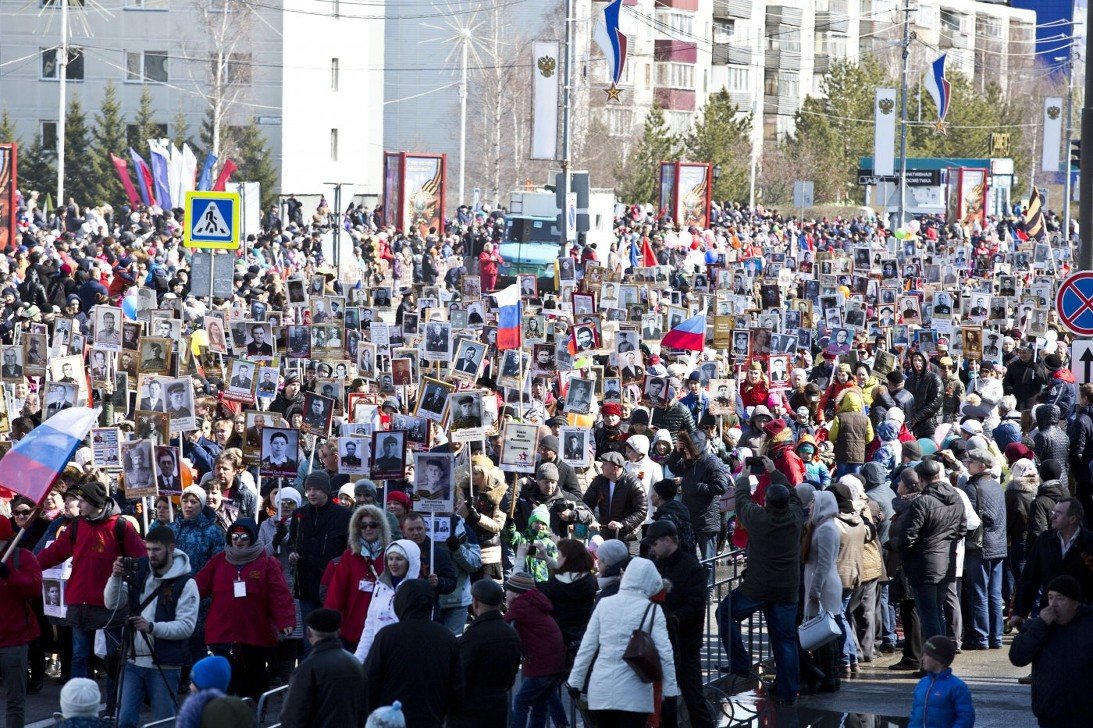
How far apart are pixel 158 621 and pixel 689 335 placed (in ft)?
38.1

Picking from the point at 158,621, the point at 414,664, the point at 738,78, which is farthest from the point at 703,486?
the point at 738,78

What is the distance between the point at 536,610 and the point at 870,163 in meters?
71.4

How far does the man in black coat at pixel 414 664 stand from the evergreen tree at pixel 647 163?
6049cm

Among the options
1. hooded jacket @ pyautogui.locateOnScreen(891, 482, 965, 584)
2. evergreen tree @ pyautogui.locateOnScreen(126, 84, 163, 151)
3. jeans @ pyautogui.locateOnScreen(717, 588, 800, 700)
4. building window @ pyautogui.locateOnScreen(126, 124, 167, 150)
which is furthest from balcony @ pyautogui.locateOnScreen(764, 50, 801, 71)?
jeans @ pyautogui.locateOnScreen(717, 588, 800, 700)

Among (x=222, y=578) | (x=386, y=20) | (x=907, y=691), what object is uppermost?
(x=386, y=20)

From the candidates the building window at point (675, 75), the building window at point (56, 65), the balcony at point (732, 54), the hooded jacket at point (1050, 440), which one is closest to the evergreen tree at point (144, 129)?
the building window at point (56, 65)

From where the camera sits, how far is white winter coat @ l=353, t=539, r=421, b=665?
920cm

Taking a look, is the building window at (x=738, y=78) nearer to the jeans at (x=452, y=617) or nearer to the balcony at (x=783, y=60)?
the balcony at (x=783, y=60)

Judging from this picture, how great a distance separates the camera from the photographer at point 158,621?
31.5 feet

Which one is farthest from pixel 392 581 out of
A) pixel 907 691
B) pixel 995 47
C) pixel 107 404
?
pixel 995 47

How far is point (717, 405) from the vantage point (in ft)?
57.9

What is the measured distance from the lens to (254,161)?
6006 cm

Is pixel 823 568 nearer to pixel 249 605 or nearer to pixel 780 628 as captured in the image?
pixel 780 628

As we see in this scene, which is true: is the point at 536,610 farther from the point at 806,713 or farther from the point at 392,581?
the point at 806,713
